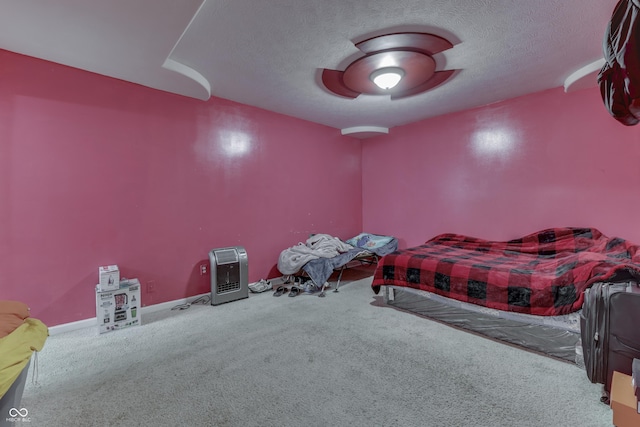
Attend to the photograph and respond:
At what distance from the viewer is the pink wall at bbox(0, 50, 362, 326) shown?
234cm

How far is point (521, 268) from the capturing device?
8.14 feet

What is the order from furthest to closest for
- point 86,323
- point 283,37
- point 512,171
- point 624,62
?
point 512,171 → point 86,323 → point 283,37 → point 624,62

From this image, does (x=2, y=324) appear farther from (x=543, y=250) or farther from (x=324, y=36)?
(x=543, y=250)

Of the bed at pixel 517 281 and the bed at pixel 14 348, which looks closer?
the bed at pixel 14 348

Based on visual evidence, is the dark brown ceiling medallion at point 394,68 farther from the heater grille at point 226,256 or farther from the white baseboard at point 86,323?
the white baseboard at point 86,323

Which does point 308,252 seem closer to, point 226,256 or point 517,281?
point 226,256

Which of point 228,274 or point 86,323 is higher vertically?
point 228,274

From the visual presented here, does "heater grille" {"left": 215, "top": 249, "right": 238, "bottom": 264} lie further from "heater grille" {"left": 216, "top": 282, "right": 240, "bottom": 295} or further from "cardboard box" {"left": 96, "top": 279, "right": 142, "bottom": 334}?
"cardboard box" {"left": 96, "top": 279, "right": 142, "bottom": 334}

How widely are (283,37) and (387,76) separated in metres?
1.02

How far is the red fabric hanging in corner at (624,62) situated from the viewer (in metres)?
0.96

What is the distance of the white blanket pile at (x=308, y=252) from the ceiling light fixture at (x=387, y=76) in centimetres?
218

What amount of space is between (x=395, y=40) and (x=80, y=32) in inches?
92.1

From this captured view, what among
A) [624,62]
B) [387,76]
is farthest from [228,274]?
[624,62]

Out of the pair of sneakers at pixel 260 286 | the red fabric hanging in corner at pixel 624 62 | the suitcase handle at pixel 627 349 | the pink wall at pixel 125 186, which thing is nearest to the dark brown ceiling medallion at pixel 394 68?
the red fabric hanging in corner at pixel 624 62
